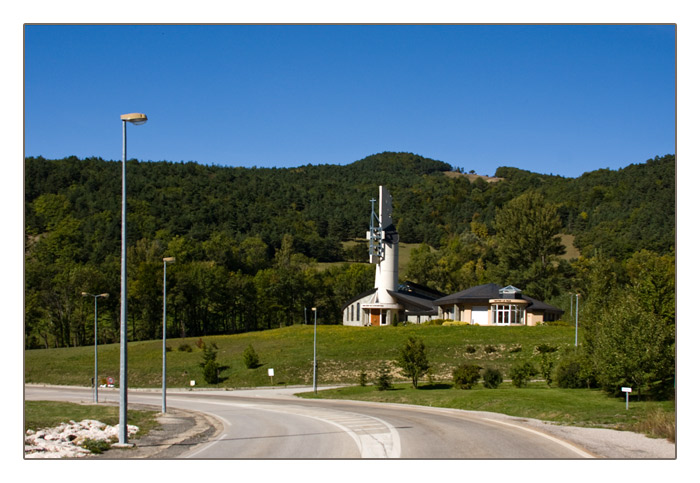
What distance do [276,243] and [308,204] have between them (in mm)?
30678

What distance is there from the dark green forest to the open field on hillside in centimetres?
744

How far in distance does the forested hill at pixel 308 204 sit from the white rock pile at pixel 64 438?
63.5 m

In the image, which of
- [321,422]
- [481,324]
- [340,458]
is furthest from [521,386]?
[481,324]

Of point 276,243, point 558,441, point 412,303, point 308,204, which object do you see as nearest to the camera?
point 558,441

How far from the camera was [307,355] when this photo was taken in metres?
61.9

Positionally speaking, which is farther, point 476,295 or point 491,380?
point 476,295

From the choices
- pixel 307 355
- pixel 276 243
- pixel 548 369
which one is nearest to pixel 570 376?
pixel 548 369

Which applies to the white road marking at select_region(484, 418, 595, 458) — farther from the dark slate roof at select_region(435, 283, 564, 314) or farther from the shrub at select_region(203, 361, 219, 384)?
the dark slate roof at select_region(435, 283, 564, 314)

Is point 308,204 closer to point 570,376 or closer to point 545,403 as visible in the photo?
point 570,376

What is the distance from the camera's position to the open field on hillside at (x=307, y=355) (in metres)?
56.7

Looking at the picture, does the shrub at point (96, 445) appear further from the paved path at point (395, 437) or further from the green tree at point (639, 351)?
the green tree at point (639, 351)

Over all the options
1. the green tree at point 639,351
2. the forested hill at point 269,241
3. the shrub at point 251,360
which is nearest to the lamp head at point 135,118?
the green tree at point 639,351

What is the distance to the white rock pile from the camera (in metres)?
16.6

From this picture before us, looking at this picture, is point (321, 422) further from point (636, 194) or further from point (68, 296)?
point (636, 194)
